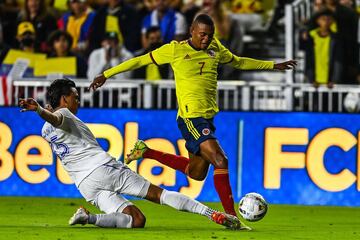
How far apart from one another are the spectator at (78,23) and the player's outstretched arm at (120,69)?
25.5 ft

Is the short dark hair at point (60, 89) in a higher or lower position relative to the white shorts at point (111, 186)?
higher

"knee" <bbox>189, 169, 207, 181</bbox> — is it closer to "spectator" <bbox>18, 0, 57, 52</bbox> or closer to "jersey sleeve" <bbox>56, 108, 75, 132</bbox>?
"jersey sleeve" <bbox>56, 108, 75, 132</bbox>

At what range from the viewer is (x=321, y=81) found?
18453 mm

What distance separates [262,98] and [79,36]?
12.7 feet

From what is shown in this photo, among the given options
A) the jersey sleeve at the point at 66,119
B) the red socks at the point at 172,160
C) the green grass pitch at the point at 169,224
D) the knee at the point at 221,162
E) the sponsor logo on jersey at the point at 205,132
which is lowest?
the green grass pitch at the point at 169,224

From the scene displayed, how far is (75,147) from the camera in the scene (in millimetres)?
11172

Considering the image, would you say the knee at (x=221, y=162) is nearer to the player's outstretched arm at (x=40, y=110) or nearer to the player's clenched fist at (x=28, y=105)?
the player's outstretched arm at (x=40, y=110)

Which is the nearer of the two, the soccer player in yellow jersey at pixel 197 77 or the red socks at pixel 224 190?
the red socks at pixel 224 190

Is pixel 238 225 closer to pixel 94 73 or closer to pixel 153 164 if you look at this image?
pixel 153 164

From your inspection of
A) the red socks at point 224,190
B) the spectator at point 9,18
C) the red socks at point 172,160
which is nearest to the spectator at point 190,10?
the spectator at point 9,18

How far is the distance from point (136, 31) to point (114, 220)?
30.3 ft

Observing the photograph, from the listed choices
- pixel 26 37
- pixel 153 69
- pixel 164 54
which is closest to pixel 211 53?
pixel 164 54

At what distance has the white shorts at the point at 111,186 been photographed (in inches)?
439

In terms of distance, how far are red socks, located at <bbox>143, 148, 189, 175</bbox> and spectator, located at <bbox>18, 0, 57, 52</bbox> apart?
6995 mm
